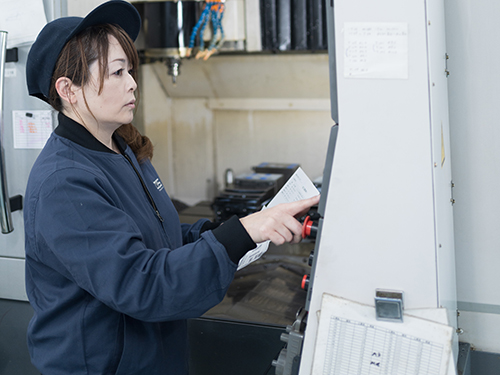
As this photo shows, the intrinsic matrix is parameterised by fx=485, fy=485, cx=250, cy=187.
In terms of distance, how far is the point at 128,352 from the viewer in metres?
0.94

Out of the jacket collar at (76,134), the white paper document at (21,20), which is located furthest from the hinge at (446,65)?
the white paper document at (21,20)

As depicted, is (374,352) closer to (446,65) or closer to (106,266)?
(106,266)

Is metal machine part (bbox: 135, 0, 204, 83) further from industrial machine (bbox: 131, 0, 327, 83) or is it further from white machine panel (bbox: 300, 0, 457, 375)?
white machine panel (bbox: 300, 0, 457, 375)

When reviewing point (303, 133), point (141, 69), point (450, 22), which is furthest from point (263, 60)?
point (450, 22)

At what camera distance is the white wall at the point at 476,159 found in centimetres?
Result: 104

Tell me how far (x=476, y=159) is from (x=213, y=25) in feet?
4.97

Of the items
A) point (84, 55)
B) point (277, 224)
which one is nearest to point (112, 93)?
point (84, 55)

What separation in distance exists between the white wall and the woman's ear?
79 centimetres

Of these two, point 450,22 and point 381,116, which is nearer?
point 381,116

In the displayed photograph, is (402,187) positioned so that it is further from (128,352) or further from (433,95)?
(128,352)

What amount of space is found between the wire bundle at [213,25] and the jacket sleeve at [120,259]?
1.54 metres

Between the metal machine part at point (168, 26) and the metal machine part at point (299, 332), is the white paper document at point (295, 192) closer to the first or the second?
the metal machine part at point (299, 332)

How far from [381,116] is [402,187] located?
119 millimetres

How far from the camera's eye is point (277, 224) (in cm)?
89
